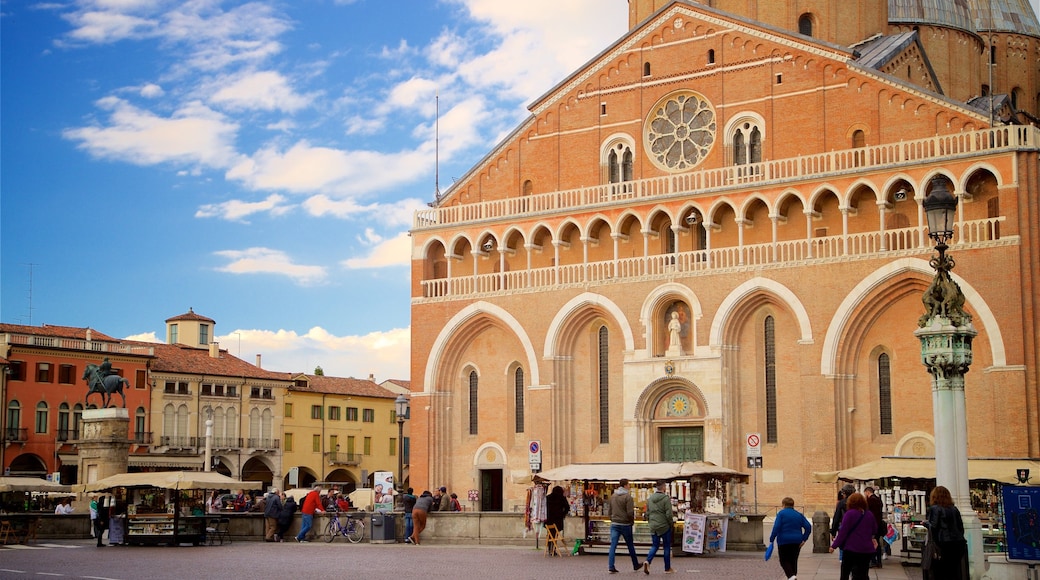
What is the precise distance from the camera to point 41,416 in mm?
62594

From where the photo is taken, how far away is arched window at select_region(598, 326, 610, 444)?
4166 centimetres

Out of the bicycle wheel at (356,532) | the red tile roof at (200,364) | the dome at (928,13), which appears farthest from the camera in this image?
the red tile roof at (200,364)

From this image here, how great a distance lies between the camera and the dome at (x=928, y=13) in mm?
48750

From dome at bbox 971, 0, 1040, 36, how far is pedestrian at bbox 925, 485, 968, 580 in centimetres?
4151

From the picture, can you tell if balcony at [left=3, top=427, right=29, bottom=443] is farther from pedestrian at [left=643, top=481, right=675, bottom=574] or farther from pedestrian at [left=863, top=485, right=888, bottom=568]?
pedestrian at [left=863, top=485, right=888, bottom=568]

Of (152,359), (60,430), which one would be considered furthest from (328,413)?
(60,430)

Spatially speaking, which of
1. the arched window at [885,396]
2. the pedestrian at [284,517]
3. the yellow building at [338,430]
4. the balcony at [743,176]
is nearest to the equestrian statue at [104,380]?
the pedestrian at [284,517]

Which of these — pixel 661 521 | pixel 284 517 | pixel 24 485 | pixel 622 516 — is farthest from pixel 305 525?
pixel 661 521

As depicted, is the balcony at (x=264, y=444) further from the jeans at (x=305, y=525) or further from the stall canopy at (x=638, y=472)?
the stall canopy at (x=638, y=472)

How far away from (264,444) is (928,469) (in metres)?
53.0

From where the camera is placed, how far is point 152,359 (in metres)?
67.8

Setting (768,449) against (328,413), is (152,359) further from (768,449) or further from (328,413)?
(768,449)

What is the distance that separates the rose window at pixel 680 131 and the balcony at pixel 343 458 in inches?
1608

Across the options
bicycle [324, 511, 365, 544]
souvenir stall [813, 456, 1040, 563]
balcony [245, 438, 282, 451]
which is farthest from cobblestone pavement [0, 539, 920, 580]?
balcony [245, 438, 282, 451]
